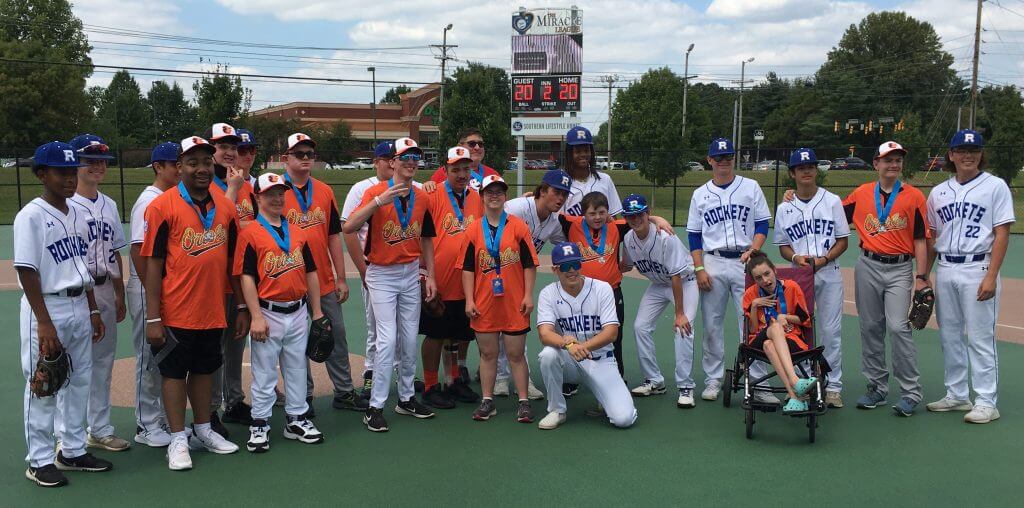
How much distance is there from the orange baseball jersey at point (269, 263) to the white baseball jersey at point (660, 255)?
9.26 ft

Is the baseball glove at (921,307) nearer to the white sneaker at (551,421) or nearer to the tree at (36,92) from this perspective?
the white sneaker at (551,421)

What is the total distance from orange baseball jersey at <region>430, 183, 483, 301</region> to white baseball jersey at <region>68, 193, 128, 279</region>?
7.84 ft

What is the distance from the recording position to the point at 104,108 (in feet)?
270

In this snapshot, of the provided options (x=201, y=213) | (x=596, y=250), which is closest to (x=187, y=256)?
(x=201, y=213)

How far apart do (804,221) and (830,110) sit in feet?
263

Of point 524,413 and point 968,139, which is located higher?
point 968,139

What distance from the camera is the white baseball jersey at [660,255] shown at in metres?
6.60

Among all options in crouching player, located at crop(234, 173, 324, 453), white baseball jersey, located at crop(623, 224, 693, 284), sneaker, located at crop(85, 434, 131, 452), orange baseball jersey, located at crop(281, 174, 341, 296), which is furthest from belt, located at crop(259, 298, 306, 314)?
white baseball jersey, located at crop(623, 224, 693, 284)

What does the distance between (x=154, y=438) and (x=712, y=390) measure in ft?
14.4

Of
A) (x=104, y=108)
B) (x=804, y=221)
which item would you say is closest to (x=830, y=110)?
(x=104, y=108)

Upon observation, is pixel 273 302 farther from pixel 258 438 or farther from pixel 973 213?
pixel 973 213

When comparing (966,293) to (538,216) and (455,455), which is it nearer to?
(538,216)

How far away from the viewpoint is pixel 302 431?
5.69 metres

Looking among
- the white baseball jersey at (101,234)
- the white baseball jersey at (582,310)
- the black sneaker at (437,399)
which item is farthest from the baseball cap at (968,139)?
the white baseball jersey at (101,234)
